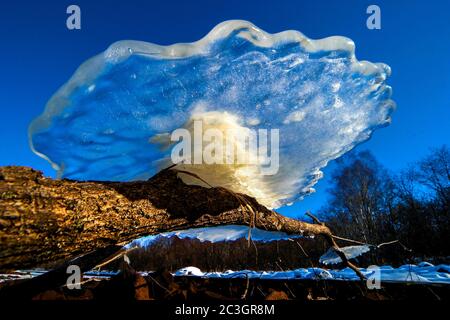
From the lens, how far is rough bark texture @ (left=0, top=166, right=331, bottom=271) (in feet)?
2.71

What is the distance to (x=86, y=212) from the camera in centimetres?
101

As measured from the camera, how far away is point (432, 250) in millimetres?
11938

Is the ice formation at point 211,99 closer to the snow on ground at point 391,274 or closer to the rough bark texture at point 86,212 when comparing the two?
the rough bark texture at point 86,212

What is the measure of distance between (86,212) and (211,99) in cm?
86

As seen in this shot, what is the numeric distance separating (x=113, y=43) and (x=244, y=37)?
62 centimetres

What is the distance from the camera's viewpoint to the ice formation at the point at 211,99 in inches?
47.4

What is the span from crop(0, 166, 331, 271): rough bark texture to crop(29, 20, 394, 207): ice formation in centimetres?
31

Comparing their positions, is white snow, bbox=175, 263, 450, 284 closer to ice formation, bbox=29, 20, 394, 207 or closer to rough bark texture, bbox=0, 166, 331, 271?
rough bark texture, bbox=0, 166, 331, 271

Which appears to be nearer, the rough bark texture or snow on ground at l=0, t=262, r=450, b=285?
the rough bark texture

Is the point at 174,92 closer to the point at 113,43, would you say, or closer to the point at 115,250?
the point at 113,43

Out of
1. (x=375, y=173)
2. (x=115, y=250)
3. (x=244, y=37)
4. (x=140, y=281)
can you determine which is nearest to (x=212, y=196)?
(x=140, y=281)

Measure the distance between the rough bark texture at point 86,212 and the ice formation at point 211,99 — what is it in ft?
1.01

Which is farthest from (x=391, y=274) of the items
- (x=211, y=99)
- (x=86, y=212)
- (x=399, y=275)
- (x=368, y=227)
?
(x=368, y=227)

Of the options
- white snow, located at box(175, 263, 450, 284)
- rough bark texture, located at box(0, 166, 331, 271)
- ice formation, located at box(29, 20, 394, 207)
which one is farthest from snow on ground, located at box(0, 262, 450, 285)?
ice formation, located at box(29, 20, 394, 207)
